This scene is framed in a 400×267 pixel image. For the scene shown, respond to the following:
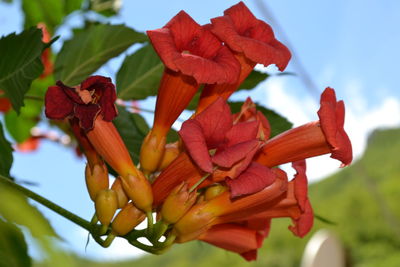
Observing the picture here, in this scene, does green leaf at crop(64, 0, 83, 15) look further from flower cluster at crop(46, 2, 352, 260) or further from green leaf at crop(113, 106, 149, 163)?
flower cluster at crop(46, 2, 352, 260)

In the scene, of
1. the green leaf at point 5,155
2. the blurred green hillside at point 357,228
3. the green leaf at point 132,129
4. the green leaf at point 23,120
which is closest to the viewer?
the green leaf at point 5,155

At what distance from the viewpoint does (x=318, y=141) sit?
62cm

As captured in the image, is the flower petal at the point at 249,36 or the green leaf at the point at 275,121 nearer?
the flower petal at the point at 249,36

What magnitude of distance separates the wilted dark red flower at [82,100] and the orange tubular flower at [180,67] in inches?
2.6

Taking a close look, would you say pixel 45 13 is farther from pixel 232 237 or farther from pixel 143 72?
pixel 232 237

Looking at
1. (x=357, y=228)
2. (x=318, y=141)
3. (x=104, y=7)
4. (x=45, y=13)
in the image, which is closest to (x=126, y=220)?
(x=318, y=141)

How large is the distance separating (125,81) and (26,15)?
461 millimetres

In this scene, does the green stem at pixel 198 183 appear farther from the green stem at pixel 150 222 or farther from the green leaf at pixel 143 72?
the green leaf at pixel 143 72

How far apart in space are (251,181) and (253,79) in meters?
0.27

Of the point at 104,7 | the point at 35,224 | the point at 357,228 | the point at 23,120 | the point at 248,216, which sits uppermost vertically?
the point at 35,224

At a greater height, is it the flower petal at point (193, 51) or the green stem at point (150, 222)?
the flower petal at point (193, 51)

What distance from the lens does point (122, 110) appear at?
78cm

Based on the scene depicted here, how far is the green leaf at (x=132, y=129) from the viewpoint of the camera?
2.41 ft

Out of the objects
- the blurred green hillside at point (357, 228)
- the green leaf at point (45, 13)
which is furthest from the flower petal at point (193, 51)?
the blurred green hillside at point (357, 228)
